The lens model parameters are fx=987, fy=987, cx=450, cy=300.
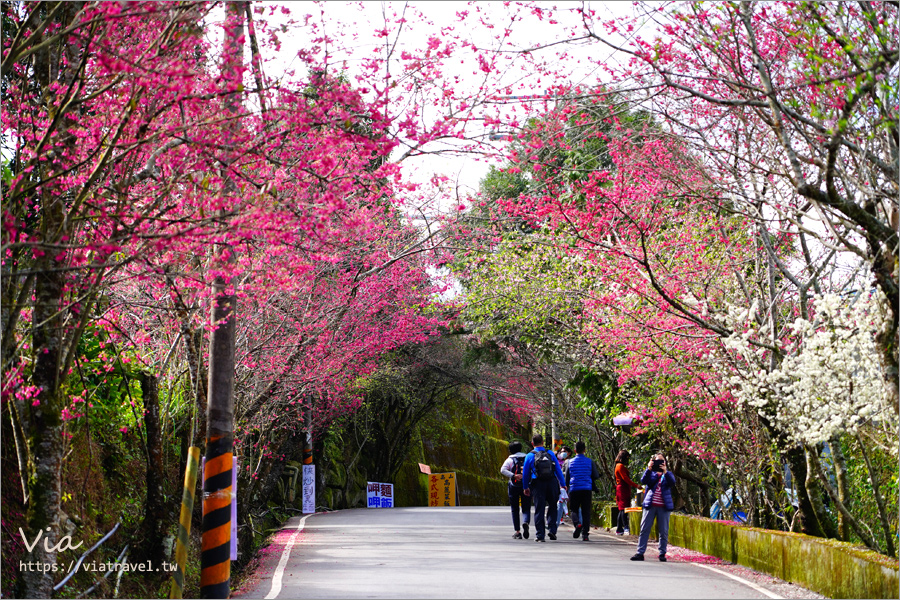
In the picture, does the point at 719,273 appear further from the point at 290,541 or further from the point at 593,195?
the point at 290,541

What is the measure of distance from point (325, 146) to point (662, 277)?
26.1 feet

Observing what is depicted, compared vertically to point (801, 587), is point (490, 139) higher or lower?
higher

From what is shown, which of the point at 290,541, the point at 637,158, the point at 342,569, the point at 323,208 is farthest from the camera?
the point at 290,541

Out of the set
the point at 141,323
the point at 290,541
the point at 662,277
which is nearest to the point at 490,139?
the point at 662,277

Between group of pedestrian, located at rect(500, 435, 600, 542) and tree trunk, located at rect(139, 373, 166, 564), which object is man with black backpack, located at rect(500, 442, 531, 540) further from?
tree trunk, located at rect(139, 373, 166, 564)

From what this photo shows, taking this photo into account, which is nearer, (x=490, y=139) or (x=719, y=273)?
(x=490, y=139)

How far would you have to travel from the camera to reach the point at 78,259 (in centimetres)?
958

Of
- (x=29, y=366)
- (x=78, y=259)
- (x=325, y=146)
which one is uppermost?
(x=325, y=146)

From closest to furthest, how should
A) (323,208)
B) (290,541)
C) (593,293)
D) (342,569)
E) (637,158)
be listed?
(323,208) → (342,569) → (637,158) → (593,293) → (290,541)

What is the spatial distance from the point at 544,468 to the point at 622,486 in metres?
2.84

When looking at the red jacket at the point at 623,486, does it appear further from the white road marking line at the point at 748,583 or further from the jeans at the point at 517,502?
the white road marking line at the point at 748,583

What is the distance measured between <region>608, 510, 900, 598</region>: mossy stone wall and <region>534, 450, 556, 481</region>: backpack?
2.50 meters

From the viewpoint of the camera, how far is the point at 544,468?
17.2 m

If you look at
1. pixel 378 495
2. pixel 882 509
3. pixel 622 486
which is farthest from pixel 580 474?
pixel 378 495
